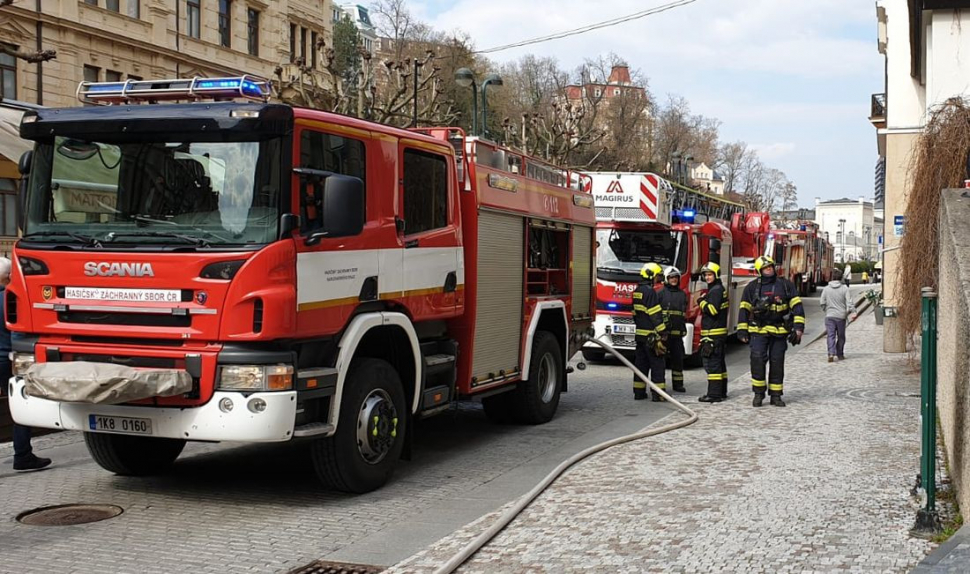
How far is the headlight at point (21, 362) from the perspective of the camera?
22.8 feet

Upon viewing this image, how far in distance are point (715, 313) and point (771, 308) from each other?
0.96 meters

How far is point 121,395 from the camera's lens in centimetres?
636

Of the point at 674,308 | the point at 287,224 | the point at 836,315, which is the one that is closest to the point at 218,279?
the point at 287,224

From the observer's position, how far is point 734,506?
6.85 m

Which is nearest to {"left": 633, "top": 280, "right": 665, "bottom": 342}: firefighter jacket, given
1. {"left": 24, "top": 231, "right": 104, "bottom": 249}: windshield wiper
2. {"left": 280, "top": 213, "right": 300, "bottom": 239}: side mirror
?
{"left": 280, "top": 213, "right": 300, "bottom": 239}: side mirror

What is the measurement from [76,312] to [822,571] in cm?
492

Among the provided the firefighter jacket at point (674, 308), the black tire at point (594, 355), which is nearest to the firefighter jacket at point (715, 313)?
the firefighter jacket at point (674, 308)

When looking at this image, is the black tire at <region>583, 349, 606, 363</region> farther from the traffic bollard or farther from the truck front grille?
the truck front grille

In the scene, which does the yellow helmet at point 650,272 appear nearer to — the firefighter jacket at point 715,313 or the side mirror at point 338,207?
the firefighter jacket at point 715,313

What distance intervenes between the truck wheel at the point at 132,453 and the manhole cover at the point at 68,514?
64 cm

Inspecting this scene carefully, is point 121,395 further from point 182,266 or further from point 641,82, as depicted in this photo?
point 641,82

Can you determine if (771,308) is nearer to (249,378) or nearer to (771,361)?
(771,361)

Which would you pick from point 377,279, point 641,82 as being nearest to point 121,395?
point 377,279

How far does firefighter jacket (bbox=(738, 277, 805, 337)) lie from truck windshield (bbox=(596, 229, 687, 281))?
4847 millimetres
